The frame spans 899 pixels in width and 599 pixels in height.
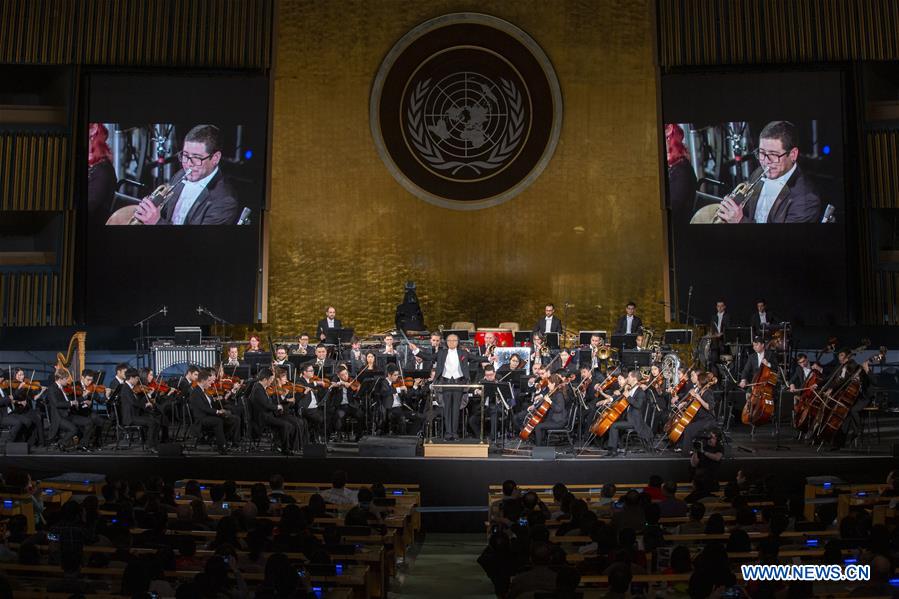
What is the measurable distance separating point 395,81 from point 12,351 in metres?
8.13

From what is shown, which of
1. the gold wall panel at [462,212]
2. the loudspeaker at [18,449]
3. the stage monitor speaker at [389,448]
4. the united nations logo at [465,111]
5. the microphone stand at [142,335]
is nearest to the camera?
the stage monitor speaker at [389,448]

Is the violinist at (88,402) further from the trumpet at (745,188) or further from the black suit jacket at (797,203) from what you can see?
the black suit jacket at (797,203)

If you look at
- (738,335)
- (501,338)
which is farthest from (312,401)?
(738,335)

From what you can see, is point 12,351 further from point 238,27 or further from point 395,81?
point 395,81

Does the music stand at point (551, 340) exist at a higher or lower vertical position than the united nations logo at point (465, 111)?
lower

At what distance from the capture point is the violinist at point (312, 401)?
598 inches

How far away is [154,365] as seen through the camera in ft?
58.9

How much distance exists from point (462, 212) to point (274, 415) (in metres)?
7.20

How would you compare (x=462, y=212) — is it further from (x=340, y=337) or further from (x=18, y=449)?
(x=18, y=449)

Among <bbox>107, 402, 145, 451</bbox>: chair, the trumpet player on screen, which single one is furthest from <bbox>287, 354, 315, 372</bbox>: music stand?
the trumpet player on screen

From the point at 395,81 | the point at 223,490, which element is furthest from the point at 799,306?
the point at 223,490

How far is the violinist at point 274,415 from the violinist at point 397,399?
127 cm

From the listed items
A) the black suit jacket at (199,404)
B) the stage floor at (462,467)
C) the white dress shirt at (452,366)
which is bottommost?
the stage floor at (462,467)

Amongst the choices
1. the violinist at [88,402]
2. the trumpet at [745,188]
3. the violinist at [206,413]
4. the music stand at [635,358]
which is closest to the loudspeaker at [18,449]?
the violinist at [88,402]
